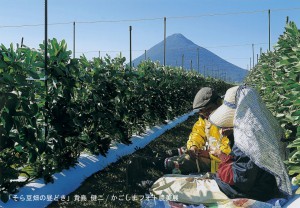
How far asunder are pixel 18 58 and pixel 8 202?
1408 millimetres

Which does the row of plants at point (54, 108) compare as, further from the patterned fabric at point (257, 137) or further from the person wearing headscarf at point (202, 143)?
the patterned fabric at point (257, 137)

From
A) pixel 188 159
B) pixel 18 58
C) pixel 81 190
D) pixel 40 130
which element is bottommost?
pixel 81 190

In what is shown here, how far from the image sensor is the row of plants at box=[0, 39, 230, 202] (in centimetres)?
392

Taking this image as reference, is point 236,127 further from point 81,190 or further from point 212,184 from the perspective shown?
point 81,190

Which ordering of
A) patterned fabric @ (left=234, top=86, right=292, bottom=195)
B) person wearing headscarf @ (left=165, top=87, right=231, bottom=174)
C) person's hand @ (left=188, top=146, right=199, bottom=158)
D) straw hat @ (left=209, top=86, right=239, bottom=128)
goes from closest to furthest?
patterned fabric @ (left=234, top=86, right=292, bottom=195)
straw hat @ (left=209, top=86, right=239, bottom=128)
person wearing headscarf @ (left=165, top=87, right=231, bottom=174)
person's hand @ (left=188, top=146, right=199, bottom=158)

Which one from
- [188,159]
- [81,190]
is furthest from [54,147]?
[188,159]

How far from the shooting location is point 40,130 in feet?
14.8

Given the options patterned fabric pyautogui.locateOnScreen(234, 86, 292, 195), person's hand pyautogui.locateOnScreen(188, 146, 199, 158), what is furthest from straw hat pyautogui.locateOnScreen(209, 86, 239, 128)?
person's hand pyautogui.locateOnScreen(188, 146, 199, 158)

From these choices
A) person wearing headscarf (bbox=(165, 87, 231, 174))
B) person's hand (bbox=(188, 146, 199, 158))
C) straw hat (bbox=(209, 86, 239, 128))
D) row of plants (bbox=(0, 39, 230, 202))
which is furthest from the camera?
person's hand (bbox=(188, 146, 199, 158))

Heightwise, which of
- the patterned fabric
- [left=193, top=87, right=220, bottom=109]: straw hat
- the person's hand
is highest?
[left=193, top=87, right=220, bottom=109]: straw hat

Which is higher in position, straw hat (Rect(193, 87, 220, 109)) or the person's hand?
straw hat (Rect(193, 87, 220, 109))

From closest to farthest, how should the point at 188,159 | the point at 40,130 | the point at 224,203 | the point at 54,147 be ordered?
the point at 224,203 < the point at 40,130 < the point at 54,147 < the point at 188,159

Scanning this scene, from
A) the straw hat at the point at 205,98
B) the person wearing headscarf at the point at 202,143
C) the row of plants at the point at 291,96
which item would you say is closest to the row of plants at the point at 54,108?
the person wearing headscarf at the point at 202,143

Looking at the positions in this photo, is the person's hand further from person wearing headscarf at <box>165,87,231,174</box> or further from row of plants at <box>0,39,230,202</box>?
row of plants at <box>0,39,230,202</box>
